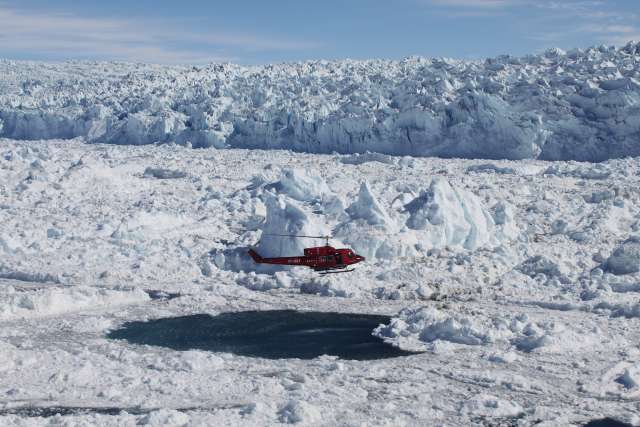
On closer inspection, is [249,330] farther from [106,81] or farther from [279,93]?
[106,81]

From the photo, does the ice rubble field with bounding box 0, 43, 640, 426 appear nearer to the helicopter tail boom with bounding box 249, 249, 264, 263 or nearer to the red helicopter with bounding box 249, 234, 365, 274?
the red helicopter with bounding box 249, 234, 365, 274

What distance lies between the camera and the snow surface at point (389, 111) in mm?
33844

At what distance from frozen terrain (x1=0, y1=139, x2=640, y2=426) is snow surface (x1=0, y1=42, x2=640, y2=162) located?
16.3ft

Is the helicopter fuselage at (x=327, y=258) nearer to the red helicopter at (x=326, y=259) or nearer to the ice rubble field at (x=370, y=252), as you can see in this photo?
the red helicopter at (x=326, y=259)

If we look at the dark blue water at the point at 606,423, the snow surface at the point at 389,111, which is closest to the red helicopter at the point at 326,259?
the dark blue water at the point at 606,423

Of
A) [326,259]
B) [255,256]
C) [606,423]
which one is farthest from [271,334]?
[606,423]

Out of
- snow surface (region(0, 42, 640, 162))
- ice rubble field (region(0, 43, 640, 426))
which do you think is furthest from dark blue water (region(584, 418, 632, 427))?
snow surface (region(0, 42, 640, 162))

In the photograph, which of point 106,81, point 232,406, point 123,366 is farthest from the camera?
point 106,81

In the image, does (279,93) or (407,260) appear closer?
(407,260)

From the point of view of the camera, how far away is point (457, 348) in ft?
41.1

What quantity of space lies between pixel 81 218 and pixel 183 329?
29.2 ft

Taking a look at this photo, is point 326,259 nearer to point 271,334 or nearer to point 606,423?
point 271,334

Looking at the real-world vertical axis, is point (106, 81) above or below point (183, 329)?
above

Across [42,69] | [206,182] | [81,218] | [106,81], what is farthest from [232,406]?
[42,69]
